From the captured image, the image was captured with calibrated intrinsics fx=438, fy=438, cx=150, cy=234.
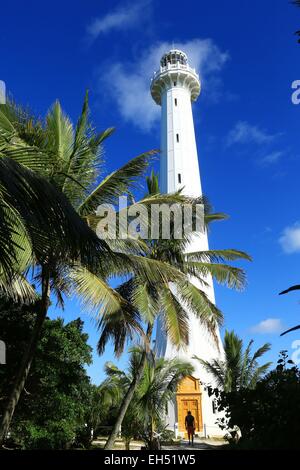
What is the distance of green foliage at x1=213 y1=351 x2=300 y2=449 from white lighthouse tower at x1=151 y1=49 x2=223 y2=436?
1542 centimetres

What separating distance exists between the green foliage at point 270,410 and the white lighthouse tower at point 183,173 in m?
15.4

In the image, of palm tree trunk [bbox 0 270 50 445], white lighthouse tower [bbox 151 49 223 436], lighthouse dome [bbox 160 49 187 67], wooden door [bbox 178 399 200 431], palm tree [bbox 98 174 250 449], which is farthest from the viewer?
lighthouse dome [bbox 160 49 187 67]

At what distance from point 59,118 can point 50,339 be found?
848cm

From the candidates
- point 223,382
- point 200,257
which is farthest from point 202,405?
point 200,257

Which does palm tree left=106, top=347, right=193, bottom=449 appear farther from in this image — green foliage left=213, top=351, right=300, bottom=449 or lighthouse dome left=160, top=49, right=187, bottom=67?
lighthouse dome left=160, top=49, right=187, bottom=67

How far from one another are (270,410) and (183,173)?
25.6 meters

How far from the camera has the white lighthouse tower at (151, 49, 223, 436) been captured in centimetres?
2550

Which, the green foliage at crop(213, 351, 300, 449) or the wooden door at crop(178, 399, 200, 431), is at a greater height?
the wooden door at crop(178, 399, 200, 431)

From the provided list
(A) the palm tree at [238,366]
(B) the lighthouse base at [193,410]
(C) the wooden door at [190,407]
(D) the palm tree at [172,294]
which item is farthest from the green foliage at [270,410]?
(C) the wooden door at [190,407]

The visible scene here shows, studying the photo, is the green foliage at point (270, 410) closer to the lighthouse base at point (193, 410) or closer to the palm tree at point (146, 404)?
the palm tree at point (146, 404)

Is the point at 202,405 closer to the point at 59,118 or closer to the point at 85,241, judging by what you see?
the point at 59,118

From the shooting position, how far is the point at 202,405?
2550 cm

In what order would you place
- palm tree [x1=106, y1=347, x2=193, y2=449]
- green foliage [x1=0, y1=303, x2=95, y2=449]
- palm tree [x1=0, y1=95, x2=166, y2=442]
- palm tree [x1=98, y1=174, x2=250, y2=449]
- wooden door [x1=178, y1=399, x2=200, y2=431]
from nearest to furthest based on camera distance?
palm tree [x1=0, y1=95, x2=166, y2=442] < palm tree [x1=98, y1=174, x2=250, y2=449] < green foliage [x1=0, y1=303, x2=95, y2=449] < palm tree [x1=106, y1=347, x2=193, y2=449] < wooden door [x1=178, y1=399, x2=200, y2=431]

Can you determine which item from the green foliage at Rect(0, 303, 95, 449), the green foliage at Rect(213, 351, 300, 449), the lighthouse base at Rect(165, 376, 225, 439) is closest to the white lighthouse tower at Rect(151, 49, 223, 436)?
the lighthouse base at Rect(165, 376, 225, 439)
